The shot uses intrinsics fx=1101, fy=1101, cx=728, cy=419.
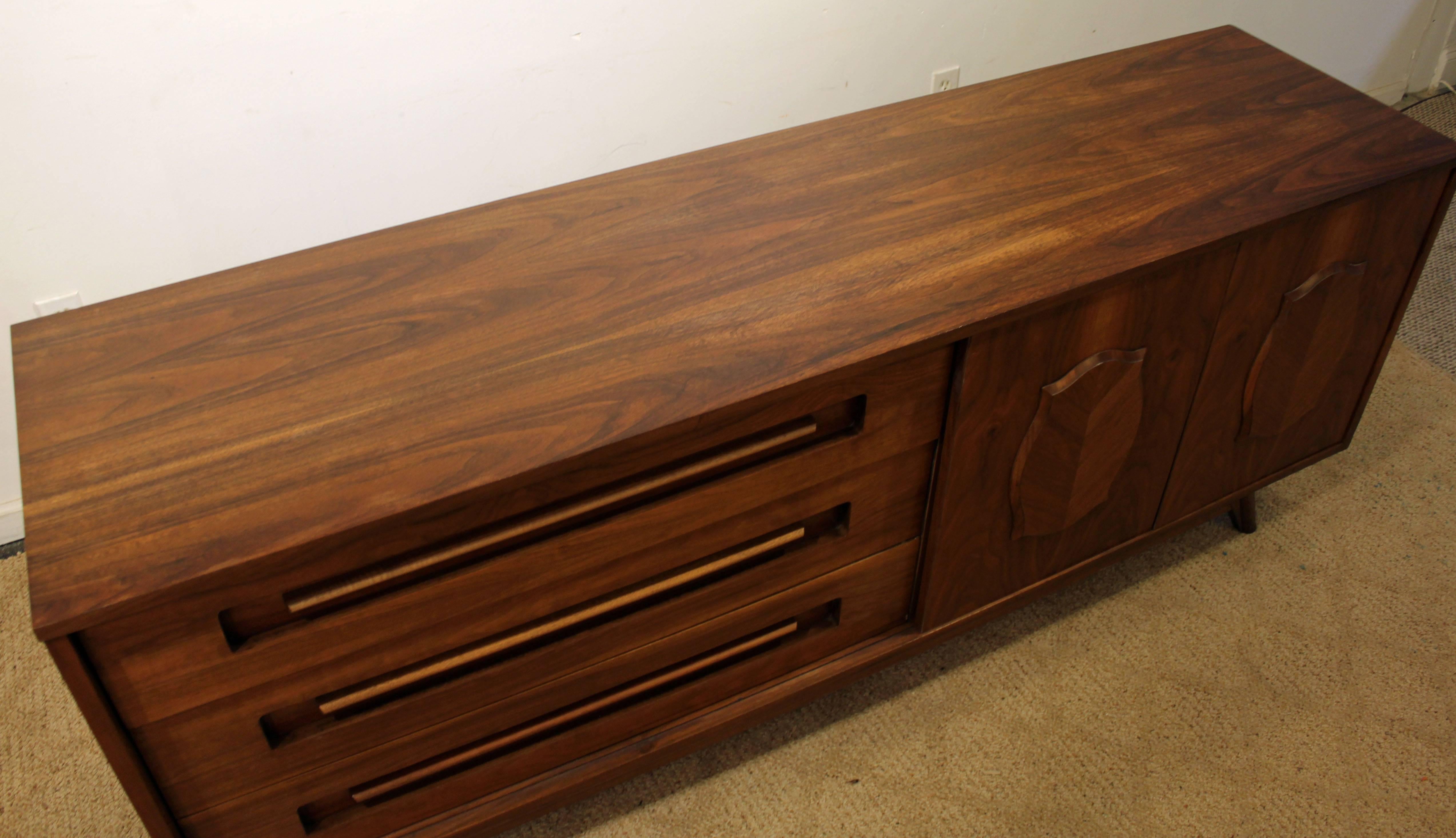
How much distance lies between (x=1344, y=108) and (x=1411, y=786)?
870 mm

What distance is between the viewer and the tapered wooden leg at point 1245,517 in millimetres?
1688

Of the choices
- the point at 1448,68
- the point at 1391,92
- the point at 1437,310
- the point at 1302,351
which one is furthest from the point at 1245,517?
the point at 1448,68

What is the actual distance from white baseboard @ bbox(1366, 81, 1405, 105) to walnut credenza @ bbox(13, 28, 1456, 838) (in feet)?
4.38

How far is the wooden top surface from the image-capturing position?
0.96 metres

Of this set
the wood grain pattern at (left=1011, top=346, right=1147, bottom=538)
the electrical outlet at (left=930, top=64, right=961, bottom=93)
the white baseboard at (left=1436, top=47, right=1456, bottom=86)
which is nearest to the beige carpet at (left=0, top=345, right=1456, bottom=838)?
the wood grain pattern at (left=1011, top=346, right=1147, bottom=538)

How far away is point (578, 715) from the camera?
1225mm

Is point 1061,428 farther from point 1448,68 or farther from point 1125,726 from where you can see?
point 1448,68

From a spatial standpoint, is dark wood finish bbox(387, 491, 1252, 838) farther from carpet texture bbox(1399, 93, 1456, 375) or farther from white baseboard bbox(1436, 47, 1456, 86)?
white baseboard bbox(1436, 47, 1456, 86)

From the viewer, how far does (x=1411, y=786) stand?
1406 millimetres

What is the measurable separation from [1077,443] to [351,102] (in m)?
1.11

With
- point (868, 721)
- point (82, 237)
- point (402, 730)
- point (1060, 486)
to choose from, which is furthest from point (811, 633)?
point (82, 237)

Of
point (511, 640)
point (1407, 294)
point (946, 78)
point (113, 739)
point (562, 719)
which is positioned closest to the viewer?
point (113, 739)

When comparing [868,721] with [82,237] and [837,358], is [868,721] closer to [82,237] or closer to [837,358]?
[837,358]

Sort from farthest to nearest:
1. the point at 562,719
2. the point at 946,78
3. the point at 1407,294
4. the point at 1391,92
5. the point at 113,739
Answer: the point at 1391,92
the point at 946,78
the point at 1407,294
the point at 562,719
the point at 113,739
